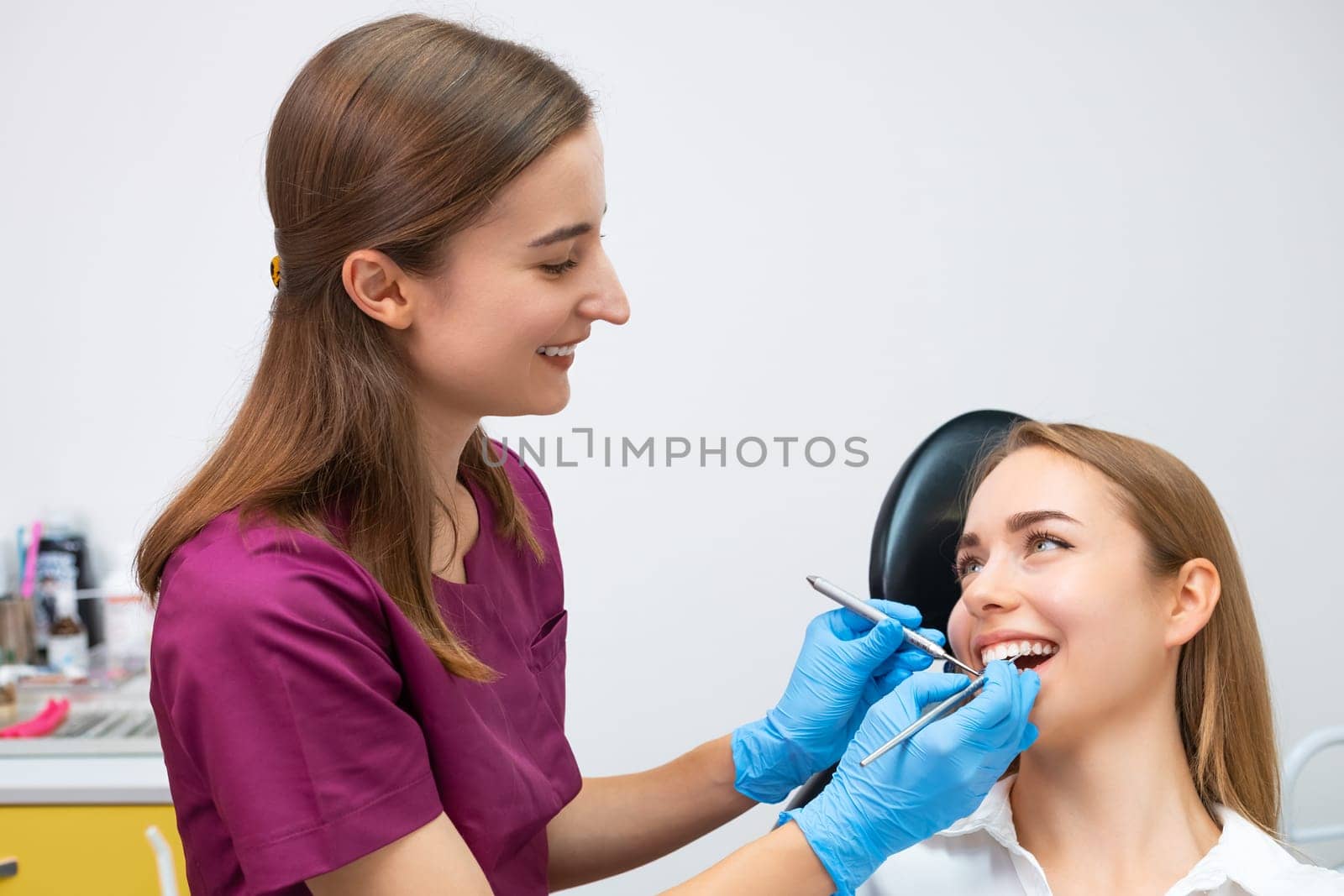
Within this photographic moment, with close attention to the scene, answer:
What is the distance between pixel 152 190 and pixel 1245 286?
6.66 feet

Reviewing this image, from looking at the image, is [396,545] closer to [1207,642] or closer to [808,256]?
[1207,642]

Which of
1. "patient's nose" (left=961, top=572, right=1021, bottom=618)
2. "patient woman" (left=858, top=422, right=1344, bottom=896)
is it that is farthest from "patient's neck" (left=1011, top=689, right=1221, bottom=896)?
"patient's nose" (left=961, top=572, right=1021, bottom=618)

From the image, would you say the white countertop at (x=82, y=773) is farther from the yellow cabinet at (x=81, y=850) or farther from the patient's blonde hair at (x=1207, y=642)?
the patient's blonde hair at (x=1207, y=642)

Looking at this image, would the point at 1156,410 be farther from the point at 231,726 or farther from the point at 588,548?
the point at 231,726

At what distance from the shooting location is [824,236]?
6.77 feet

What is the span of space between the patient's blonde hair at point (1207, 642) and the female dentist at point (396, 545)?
0.91 feet

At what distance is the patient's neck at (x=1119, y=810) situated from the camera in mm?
1159

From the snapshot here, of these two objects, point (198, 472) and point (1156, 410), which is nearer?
point (198, 472)

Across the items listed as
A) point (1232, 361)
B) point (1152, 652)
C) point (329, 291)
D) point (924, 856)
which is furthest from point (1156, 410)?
point (329, 291)

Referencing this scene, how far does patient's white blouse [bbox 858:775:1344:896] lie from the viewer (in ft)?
3.54

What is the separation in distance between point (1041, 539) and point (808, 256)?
982 mm

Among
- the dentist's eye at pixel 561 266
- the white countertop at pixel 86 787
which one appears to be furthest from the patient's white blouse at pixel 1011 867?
the white countertop at pixel 86 787

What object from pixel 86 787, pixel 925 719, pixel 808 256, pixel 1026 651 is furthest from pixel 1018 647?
pixel 86 787

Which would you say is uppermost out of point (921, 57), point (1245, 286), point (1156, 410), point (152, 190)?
point (921, 57)
